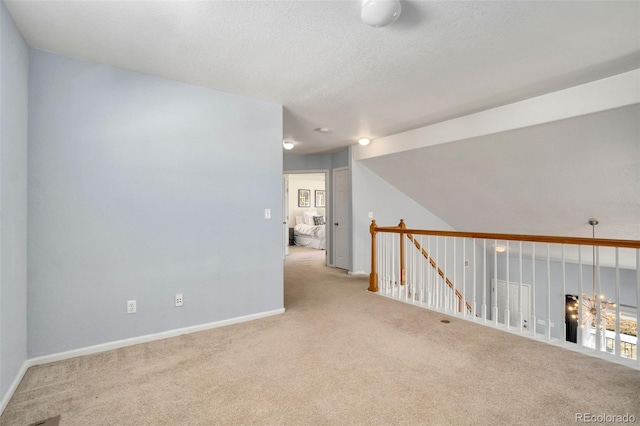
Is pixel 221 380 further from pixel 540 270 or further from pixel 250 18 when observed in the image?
pixel 540 270

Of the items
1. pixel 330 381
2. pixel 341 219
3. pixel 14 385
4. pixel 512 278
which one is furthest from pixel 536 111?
pixel 512 278

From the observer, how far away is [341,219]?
6129mm

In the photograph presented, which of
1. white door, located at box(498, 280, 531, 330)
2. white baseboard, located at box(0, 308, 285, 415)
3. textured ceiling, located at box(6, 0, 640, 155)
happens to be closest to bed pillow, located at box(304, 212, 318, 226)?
white door, located at box(498, 280, 531, 330)

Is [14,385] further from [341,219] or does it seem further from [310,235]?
[310,235]

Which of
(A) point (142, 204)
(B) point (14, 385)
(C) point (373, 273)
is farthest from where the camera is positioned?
(C) point (373, 273)

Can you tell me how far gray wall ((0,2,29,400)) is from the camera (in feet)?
6.00

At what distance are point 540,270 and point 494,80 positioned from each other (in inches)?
233

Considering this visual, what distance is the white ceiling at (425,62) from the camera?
1.91 meters

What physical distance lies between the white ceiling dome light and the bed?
752cm

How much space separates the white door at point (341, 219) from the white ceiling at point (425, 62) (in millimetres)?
1674

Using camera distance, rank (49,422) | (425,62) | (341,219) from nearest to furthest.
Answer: (49,422)
(425,62)
(341,219)

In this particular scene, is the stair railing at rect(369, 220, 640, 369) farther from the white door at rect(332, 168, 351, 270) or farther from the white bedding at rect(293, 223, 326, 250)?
the white bedding at rect(293, 223, 326, 250)

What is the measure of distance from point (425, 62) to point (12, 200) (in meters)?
3.12

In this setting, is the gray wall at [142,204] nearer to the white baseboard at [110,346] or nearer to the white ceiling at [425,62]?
the white baseboard at [110,346]
